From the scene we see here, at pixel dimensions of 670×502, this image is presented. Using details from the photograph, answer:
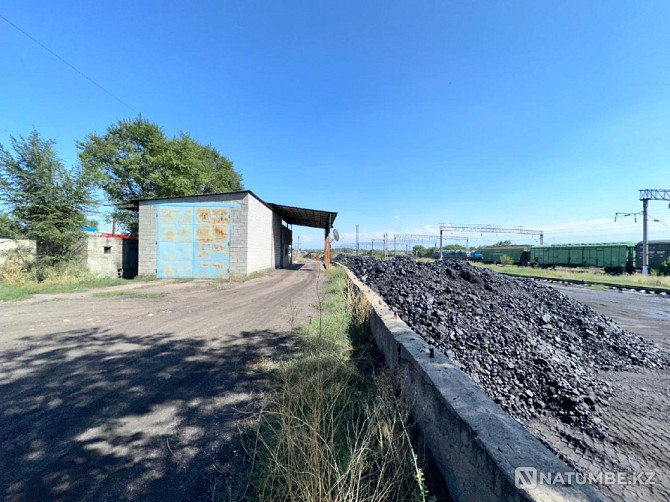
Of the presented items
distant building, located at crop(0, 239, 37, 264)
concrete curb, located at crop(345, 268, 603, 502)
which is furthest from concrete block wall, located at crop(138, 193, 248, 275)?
concrete curb, located at crop(345, 268, 603, 502)

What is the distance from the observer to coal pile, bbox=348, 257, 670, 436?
3.52 metres

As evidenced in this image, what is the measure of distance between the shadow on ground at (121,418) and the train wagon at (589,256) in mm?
29893

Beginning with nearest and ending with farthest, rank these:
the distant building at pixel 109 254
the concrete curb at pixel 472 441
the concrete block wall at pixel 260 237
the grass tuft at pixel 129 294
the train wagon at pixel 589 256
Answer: the concrete curb at pixel 472 441, the grass tuft at pixel 129 294, the distant building at pixel 109 254, the concrete block wall at pixel 260 237, the train wagon at pixel 589 256

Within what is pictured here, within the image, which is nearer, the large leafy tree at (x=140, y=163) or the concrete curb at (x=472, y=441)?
the concrete curb at (x=472, y=441)

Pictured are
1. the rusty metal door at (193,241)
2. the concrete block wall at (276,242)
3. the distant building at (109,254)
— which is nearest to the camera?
the distant building at (109,254)

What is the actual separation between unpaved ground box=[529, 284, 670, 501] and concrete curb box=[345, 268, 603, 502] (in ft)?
5.21

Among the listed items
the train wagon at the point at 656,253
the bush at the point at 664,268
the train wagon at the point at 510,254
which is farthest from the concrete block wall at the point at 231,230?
the train wagon at the point at 510,254

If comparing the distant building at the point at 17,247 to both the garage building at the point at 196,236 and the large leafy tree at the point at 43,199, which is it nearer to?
the large leafy tree at the point at 43,199

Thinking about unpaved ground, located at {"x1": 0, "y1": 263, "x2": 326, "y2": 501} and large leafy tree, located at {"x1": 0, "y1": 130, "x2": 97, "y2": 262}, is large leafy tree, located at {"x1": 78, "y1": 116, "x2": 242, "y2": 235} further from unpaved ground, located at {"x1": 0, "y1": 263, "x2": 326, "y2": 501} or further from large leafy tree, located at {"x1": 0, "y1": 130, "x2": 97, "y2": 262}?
unpaved ground, located at {"x1": 0, "y1": 263, "x2": 326, "y2": 501}

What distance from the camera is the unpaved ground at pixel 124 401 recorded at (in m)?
1.84

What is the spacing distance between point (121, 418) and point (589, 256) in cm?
3251

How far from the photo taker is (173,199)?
43.8 ft

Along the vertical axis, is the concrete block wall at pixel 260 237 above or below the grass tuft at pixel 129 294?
above

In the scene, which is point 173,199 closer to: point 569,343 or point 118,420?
point 118,420
